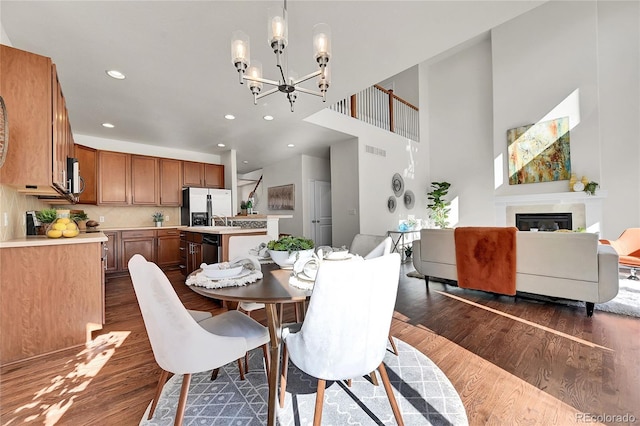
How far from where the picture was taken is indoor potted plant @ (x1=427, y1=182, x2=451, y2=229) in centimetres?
685

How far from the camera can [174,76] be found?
2.75 metres

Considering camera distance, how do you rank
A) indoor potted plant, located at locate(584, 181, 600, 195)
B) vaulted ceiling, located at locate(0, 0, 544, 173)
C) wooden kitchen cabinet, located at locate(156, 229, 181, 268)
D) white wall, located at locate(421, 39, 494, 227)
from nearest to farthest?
1. vaulted ceiling, located at locate(0, 0, 544, 173)
2. indoor potted plant, located at locate(584, 181, 600, 195)
3. wooden kitchen cabinet, located at locate(156, 229, 181, 268)
4. white wall, located at locate(421, 39, 494, 227)

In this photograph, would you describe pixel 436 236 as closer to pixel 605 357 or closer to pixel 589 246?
pixel 589 246

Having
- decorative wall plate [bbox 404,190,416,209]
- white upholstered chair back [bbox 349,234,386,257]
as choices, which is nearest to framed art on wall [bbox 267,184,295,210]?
decorative wall plate [bbox 404,190,416,209]

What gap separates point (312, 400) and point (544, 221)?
6.26 m

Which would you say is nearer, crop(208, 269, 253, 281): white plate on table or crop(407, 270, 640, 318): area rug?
crop(208, 269, 253, 281): white plate on table

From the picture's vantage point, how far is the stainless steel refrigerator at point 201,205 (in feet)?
17.6

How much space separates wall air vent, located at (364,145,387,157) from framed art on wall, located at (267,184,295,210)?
2131 millimetres

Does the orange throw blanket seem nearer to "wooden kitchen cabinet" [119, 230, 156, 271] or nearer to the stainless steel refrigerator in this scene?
the stainless steel refrigerator

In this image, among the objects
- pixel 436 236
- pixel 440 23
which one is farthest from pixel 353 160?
pixel 440 23

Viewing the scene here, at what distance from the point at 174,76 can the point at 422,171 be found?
6240mm

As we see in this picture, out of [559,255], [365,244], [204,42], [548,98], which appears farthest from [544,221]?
[204,42]

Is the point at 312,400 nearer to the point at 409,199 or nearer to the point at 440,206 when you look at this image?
the point at 409,199

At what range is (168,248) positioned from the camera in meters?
5.29
